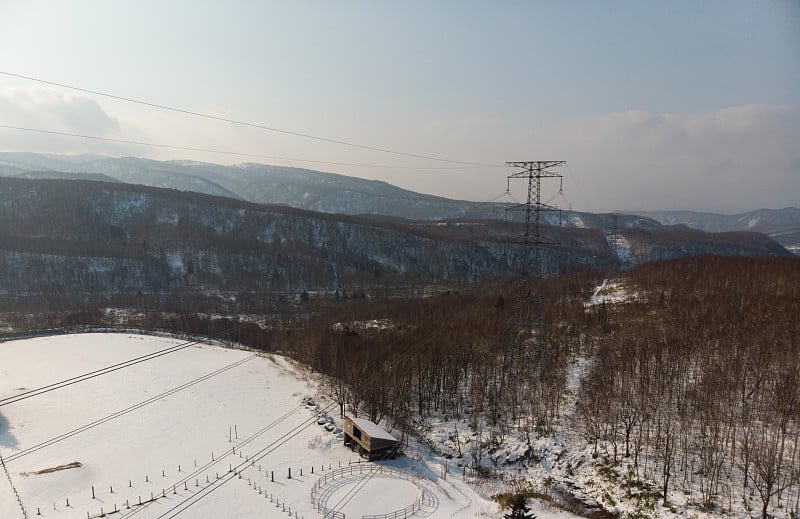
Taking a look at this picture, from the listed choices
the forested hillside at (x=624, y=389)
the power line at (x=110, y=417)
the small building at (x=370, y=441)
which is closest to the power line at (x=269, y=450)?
the forested hillside at (x=624, y=389)

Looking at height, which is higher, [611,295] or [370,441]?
[611,295]

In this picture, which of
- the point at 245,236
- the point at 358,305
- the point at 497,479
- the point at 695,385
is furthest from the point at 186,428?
the point at 245,236

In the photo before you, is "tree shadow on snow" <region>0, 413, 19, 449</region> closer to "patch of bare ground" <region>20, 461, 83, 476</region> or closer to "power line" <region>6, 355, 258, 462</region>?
"power line" <region>6, 355, 258, 462</region>

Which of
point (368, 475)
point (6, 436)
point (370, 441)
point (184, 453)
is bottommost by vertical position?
point (6, 436)

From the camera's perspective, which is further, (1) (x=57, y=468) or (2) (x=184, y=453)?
(2) (x=184, y=453)

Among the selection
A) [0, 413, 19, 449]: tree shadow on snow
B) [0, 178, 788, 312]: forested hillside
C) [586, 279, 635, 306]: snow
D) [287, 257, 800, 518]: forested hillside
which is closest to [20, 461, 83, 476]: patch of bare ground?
[0, 413, 19, 449]: tree shadow on snow

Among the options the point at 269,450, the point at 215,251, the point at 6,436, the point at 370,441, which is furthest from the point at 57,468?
the point at 215,251

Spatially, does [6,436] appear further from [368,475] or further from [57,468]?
[368,475]
